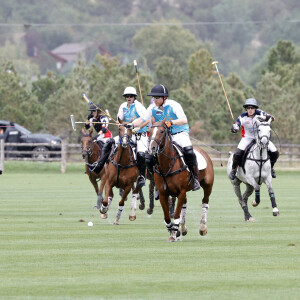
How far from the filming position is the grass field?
11.6 m

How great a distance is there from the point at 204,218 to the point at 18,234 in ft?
10.3

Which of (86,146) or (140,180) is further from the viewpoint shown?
(86,146)

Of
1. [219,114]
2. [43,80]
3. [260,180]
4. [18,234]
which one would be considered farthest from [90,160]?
[43,80]

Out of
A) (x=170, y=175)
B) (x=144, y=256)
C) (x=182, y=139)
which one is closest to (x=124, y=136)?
(x=182, y=139)

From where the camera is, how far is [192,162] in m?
16.9

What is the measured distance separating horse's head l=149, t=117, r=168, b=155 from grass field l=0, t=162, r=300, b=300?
57.6 inches

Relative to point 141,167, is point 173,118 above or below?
above

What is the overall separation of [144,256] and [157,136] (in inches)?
90.3

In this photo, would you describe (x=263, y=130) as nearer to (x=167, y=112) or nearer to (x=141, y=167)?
(x=141, y=167)

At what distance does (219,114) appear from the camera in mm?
54781

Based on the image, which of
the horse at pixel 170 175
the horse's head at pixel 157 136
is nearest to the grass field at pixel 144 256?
the horse at pixel 170 175

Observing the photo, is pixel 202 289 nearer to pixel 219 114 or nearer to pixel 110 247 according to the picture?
pixel 110 247

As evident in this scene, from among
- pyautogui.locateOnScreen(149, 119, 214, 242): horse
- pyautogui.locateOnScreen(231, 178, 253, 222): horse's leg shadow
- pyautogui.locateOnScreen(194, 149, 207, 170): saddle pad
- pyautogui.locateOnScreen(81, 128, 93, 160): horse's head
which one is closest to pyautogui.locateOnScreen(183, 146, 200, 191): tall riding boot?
pyautogui.locateOnScreen(149, 119, 214, 242): horse

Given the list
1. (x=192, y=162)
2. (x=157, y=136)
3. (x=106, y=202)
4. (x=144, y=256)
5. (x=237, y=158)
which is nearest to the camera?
A: (x=144, y=256)
